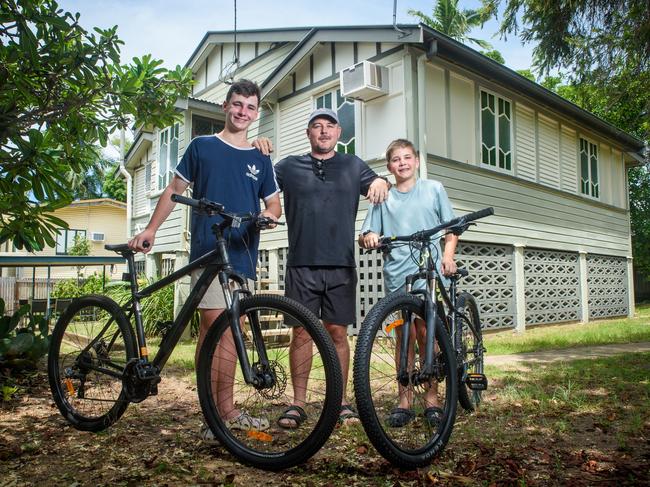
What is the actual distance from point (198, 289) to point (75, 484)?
3.31ft

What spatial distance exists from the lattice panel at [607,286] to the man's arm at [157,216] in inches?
480

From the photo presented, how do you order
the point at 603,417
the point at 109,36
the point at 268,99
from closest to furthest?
the point at 603,417 < the point at 109,36 < the point at 268,99

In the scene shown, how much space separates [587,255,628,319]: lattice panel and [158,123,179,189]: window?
32.6 ft

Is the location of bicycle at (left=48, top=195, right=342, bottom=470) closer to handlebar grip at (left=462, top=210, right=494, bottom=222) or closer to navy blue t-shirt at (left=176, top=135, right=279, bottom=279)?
navy blue t-shirt at (left=176, top=135, right=279, bottom=279)

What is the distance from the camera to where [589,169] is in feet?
43.9

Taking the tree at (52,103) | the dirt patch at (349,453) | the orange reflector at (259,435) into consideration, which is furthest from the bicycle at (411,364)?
the tree at (52,103)

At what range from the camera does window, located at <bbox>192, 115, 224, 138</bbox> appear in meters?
11.8

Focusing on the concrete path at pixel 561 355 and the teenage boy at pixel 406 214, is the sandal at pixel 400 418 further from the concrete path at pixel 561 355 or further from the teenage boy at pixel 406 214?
the concrete path at pixel 561 355

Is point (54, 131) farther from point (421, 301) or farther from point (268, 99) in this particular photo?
point (268, 99)

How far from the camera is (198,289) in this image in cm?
282

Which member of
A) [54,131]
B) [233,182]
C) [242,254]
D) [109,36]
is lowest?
[242,254]

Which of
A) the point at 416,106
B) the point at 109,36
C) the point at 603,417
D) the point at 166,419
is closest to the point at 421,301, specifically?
the point at 603,417

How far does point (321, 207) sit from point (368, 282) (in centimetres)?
563

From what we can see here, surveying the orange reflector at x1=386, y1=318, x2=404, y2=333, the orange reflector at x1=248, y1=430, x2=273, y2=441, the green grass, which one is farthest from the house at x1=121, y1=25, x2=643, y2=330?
the orange reflector at x1=248, y1=430, x2=273, y2=441
